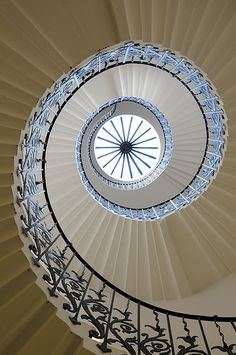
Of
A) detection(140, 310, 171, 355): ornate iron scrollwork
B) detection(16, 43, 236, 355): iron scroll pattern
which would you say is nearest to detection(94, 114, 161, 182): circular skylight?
detection(16, 43, 236, 355): iron scroll pattern

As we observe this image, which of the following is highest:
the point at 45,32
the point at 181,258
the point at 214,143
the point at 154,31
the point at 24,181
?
the point at 214,143

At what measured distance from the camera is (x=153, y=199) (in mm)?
10031

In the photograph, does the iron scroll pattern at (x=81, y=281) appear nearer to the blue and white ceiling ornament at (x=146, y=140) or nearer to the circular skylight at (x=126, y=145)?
the blue and white ceiling ornament at (x=146, y=140)

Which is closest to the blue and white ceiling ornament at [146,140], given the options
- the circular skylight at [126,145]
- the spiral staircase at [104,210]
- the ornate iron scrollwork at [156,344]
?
the circular skylight at [126,145]

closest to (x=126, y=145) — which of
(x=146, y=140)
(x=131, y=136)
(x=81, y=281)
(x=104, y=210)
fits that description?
(x=131, y=136)

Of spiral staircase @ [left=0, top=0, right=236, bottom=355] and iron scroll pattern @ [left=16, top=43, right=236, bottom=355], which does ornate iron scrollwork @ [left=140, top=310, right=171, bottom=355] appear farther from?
spiral staircase @ [left=0, top=0, right=236, bottom=355]

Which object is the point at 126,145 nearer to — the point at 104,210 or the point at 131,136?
the point at 131,136

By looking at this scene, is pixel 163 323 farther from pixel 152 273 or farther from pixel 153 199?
pixel 153 199

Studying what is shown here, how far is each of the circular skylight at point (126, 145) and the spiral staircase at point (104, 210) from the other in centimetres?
434

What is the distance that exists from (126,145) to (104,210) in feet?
23.0

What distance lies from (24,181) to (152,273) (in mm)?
4420

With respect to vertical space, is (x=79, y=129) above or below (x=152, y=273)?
above

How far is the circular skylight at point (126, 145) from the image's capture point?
13.8 meters

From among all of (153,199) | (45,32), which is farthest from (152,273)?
(45,32)
